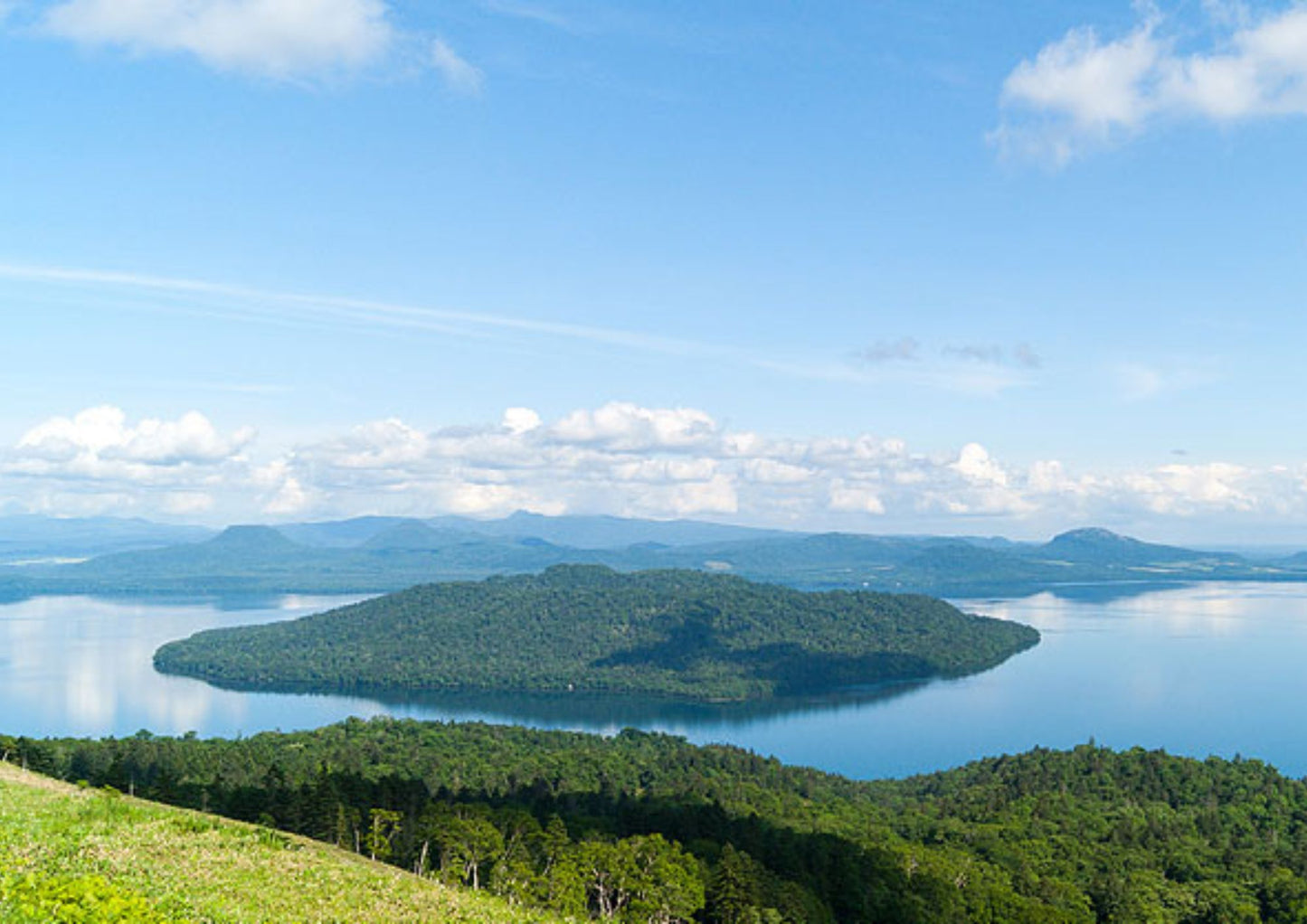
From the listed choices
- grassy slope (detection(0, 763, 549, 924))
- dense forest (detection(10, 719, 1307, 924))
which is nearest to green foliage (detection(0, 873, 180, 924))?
grassy slope (detection(0, 763, 549, 924))

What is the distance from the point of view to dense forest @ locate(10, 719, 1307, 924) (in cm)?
5491

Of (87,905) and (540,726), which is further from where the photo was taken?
(540,726)

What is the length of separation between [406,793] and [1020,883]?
4746cm

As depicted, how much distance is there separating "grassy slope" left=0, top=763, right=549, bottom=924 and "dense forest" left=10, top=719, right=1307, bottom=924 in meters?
15.4

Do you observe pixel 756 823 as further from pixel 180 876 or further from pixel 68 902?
pixel 68 902

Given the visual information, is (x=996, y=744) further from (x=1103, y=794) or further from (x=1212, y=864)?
(x=1212, y=864)

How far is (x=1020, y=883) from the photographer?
73.4m

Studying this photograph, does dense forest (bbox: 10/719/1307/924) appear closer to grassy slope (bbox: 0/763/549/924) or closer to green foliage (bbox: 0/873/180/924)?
grassy slope (bbox: 0/763/549/924)

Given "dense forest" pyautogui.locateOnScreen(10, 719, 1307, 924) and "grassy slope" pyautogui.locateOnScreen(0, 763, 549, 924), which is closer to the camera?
"grassy slope" pyautogui.locateOnScreen(0, 763, 549, 924)

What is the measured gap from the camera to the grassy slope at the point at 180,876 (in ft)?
70.9

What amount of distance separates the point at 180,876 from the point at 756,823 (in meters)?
61.2

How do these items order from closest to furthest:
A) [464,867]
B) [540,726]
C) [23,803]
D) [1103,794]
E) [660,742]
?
[23,803] < [464,867] < [1103,794] < [660,742] < [540,726]

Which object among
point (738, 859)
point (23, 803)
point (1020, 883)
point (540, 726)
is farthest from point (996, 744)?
point (23, 803)

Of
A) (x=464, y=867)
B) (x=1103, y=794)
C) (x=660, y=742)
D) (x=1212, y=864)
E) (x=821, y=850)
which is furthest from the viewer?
(x=660, y=742)
